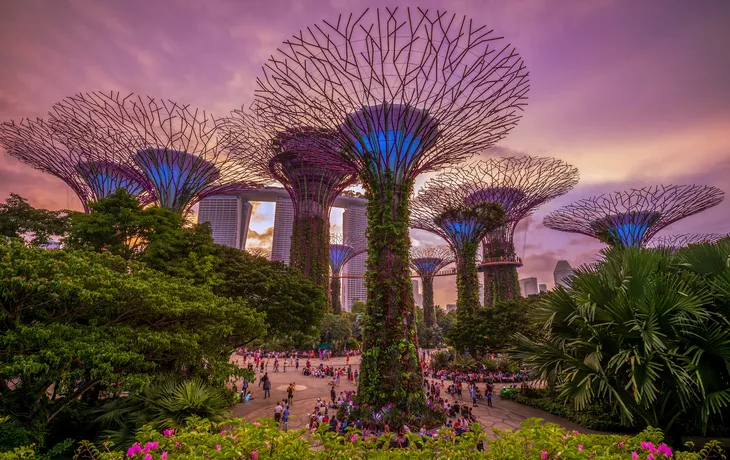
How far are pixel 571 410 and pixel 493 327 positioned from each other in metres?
11.2

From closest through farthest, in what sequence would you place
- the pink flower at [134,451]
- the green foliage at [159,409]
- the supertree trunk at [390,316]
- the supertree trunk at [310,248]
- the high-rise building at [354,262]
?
the pink flower at [134,451]
the green foliage at [159,409]
the supertree trunk at [390,316]
the supertree trunk at [310,248]
the high-rise building at [354,262]

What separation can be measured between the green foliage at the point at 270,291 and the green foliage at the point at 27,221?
8.39 m

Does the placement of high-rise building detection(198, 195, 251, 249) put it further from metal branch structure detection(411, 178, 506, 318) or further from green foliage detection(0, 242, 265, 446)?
green foliage detection(0, 242, 265, 446)

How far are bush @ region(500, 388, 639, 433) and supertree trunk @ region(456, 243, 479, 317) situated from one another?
489 inches

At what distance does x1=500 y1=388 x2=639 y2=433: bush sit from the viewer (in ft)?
43.2

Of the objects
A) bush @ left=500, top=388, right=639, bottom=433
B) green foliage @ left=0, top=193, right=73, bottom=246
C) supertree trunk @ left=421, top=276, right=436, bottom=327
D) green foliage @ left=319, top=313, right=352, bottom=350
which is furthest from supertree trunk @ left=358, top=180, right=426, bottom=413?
supertree trunk @ left=421, top=276, right=436, bottom=327

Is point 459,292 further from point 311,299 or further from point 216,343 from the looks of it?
point 216,343

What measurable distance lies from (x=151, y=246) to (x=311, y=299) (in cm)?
904

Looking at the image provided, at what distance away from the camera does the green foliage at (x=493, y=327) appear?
25.5 metres

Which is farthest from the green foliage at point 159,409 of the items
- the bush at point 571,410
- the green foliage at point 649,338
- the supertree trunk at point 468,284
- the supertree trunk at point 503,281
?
the supertree trunk at point 503,281

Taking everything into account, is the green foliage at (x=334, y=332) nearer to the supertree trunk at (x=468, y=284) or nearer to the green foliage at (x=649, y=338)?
the supertree trunk at (x=468, y=284)

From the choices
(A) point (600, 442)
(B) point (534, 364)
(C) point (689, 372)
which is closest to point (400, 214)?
(B) point (534, 364)

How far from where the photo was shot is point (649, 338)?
6910 mm

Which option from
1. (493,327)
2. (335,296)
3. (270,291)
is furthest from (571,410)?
(335,296)
